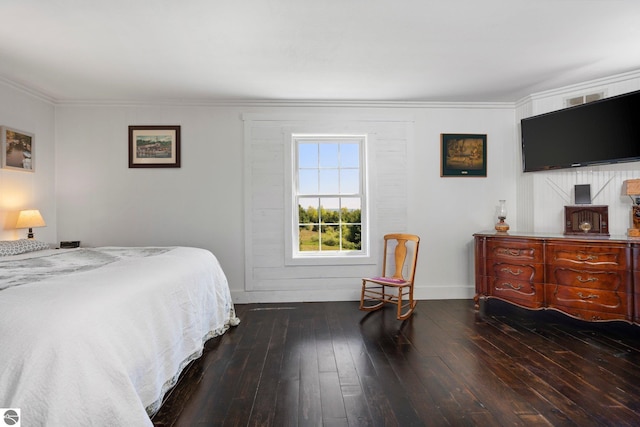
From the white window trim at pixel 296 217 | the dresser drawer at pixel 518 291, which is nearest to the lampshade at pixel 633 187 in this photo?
the dresser drawer at pixel 518 291

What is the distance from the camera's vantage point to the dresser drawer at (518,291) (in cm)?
362

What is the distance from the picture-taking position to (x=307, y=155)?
15.4 feet

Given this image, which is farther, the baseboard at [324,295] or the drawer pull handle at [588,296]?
the baseboard at [324,295]

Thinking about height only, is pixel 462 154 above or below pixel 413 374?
above

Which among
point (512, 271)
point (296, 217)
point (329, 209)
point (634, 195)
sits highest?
point (634, 195)

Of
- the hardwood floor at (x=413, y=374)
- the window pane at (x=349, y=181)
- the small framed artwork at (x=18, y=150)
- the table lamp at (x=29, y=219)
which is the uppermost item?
the small framed artwork at (x=18, y=150)

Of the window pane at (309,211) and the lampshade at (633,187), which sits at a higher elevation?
the lampshade at (633,187)

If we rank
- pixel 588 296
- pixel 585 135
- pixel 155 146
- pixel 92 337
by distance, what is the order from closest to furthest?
pixel 92 337 < pixel 588 296 < pixel 585 135 < pixel 155 146

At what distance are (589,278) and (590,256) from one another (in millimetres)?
205

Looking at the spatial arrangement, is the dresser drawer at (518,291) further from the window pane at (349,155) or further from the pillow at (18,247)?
the pillow at (18,247)

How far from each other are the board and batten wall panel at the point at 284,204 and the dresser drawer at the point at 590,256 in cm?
173

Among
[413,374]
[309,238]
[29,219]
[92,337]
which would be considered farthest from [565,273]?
[29,219]

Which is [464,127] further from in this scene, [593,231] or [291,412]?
[291,412]

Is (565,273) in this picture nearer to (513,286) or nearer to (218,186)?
(513,286)
